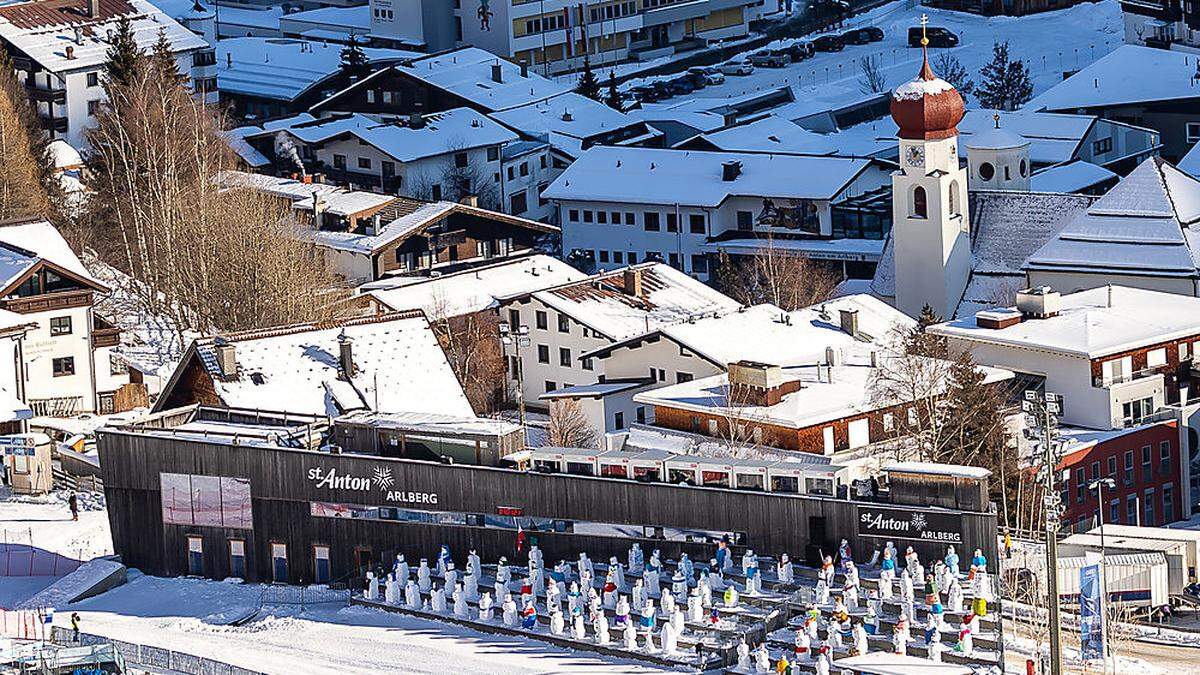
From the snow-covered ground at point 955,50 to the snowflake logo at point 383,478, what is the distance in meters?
61.4

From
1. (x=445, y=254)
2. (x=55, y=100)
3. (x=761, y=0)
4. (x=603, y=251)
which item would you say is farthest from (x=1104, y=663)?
(x=761, y=0)

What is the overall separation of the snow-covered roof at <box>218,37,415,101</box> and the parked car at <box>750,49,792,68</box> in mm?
13537

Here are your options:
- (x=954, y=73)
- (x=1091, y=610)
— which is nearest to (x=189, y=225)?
(x=1091, y=610)

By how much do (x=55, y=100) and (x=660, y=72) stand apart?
30660 millimetres

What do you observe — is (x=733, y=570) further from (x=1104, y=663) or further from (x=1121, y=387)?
(x=1121, y=387)

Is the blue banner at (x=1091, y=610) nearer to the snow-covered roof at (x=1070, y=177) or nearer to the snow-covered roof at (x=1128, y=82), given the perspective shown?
the snow-covered roof at (x=1070, y=177)

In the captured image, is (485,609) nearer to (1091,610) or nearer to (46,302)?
(1091,610)

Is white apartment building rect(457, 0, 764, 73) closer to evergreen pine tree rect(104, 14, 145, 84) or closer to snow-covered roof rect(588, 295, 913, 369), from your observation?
evergreen pine tree rect(104, 14, 145, 84)

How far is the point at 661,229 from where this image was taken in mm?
93250

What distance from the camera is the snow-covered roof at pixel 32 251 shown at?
71.7 meters

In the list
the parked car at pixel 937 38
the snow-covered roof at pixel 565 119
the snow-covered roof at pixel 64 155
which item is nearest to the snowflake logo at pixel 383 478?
the snow-covered roof at pixel 64 155

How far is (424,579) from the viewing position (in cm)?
5131

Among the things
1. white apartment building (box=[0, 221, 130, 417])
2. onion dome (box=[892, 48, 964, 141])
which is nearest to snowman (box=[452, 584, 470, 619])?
white apartment building (box=[0, 221, 130, 417])

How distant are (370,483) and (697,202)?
40366 mm
